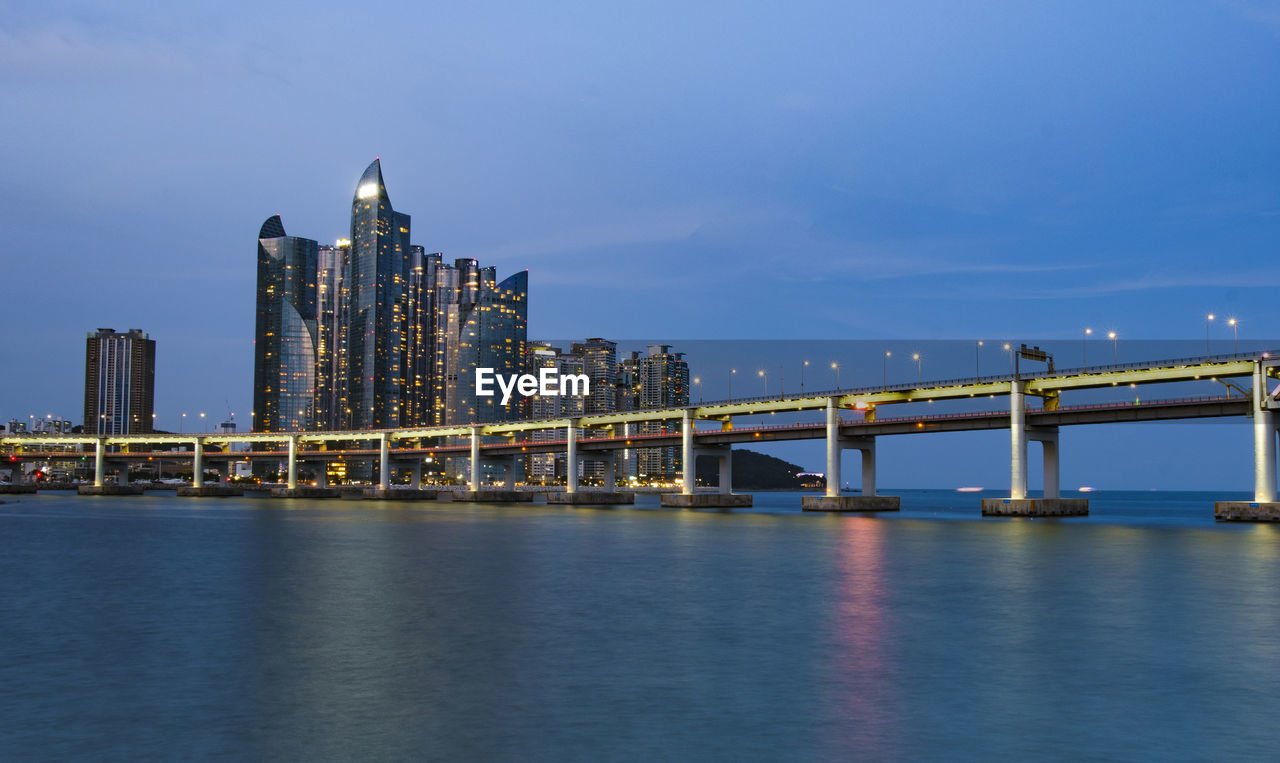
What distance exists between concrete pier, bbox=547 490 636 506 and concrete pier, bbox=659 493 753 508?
80.4 ft

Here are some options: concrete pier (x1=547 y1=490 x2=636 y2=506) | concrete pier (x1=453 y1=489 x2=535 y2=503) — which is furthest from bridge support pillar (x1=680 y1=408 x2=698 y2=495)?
concrete pier (x1=453 y1=489 x2=535 y2=503)

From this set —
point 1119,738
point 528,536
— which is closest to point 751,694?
point 1119,738

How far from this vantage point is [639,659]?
2294cm

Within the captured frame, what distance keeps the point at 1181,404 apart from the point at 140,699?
325 feet

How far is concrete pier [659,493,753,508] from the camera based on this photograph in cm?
14825

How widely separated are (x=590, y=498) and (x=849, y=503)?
5853cm

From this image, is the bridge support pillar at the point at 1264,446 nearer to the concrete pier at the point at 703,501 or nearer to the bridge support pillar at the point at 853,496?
the bridge support pillar at the point at 853,496

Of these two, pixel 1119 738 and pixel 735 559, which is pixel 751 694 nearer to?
pixel 1119 738

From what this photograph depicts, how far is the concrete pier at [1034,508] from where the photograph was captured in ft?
350

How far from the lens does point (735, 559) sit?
171 feet

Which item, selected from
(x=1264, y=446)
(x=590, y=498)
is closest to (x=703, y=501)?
(x=590, y=498)

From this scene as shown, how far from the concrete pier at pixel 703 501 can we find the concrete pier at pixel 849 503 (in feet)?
57.2

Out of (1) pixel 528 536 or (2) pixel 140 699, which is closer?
(2) pixel 140 699

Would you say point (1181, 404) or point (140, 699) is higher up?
point (1181, 404)
